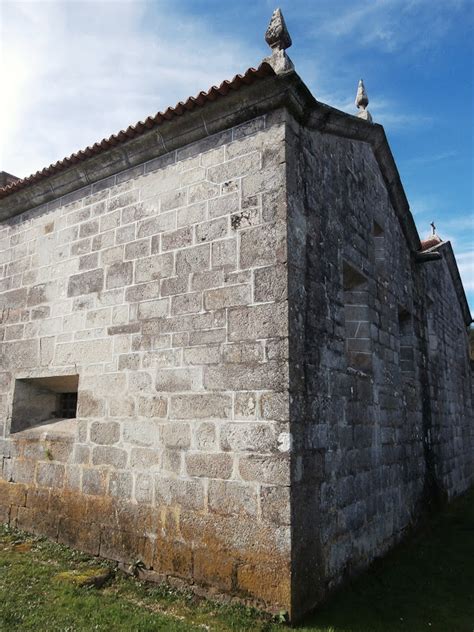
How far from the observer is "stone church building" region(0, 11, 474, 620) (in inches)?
149

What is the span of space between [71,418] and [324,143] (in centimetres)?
431

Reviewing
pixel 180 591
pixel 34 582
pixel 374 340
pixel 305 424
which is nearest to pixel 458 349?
pixel 374 340

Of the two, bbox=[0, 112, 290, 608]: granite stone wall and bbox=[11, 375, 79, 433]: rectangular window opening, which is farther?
bbox=[11, 375, 79, 433]: rectangular window opening

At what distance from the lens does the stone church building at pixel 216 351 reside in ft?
12.4

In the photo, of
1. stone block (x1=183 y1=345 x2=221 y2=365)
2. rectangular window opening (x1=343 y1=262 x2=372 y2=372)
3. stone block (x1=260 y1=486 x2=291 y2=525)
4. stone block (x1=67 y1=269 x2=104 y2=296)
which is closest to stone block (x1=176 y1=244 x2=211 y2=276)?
stone block (x1=183 y1=345 x2=221 y2=365)

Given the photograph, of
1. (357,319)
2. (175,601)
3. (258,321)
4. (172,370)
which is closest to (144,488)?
(175,601)

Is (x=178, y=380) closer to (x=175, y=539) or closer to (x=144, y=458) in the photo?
(x=144, y=458)

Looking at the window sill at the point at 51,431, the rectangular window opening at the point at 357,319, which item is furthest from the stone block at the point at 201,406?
the rectangular window opening at the point at 357,319

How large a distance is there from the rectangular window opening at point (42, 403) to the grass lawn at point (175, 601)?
130 centimetres

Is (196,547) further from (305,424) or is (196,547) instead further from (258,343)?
(258,343)

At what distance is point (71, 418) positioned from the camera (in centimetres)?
579

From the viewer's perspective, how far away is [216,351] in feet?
13.5

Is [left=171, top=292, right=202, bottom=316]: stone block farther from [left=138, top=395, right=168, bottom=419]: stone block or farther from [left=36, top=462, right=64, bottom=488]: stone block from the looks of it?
[left=36, top=462, right=64, bottom=488]: stone block

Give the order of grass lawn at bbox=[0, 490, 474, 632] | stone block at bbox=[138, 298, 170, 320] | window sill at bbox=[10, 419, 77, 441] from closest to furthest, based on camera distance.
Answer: grass lawn at bbox=[0, 490, 474, 632]
stone block at bbox=[138, 298, 170, 320]
window sill at bbox=[10, 419, 77, 441]
